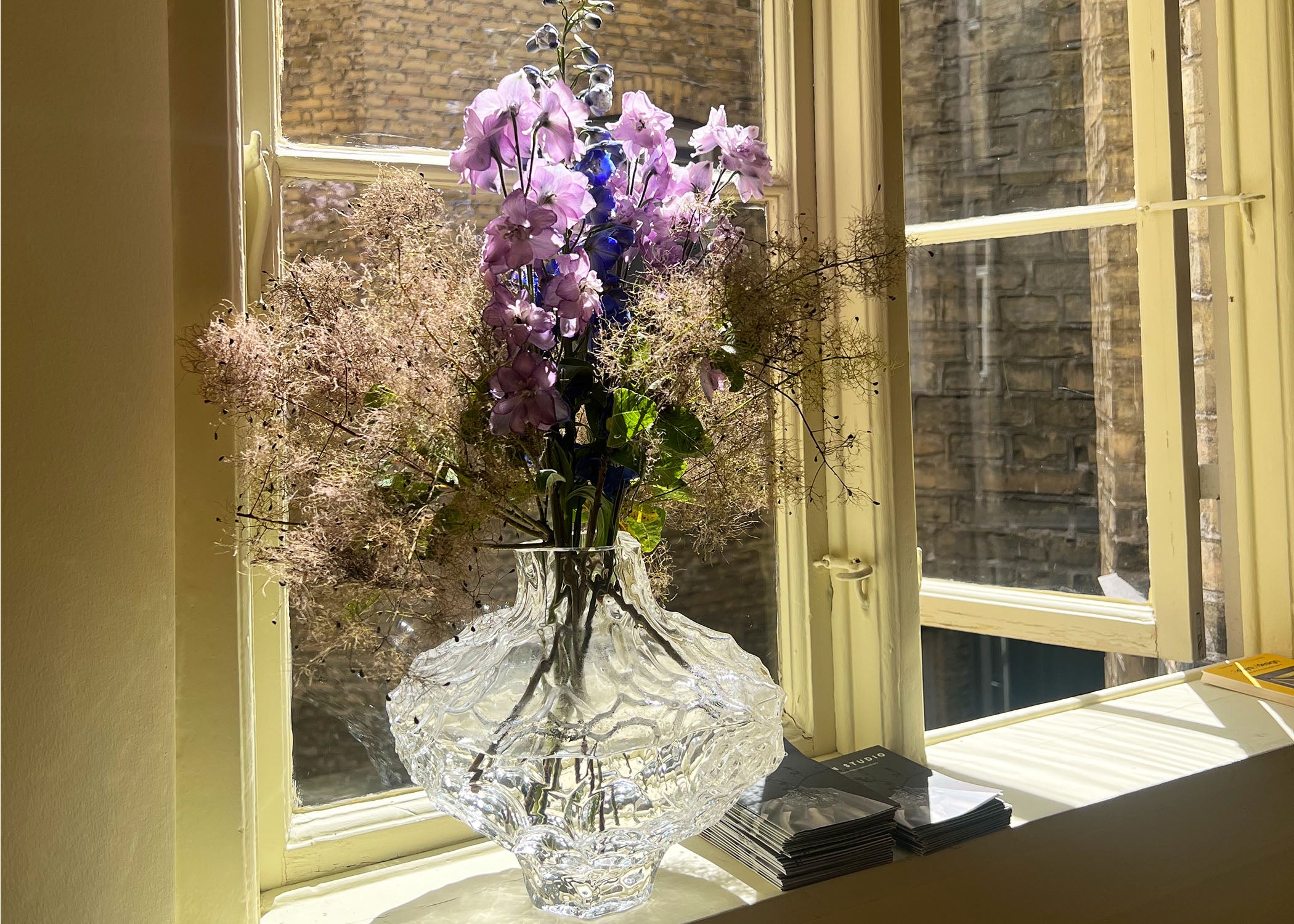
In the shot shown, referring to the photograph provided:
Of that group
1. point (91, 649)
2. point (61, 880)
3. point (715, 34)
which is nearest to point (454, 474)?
point (91, 649)

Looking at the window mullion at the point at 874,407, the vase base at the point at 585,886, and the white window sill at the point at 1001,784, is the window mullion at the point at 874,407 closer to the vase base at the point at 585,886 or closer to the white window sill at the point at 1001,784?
the white window sill at the point at 1001,784

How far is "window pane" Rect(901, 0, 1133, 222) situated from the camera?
173 centimetres

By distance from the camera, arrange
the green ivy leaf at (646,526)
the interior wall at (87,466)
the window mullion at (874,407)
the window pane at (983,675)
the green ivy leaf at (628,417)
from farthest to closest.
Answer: the window pane at (983,675) < the window mullion at (874,407) < the green ivy leaf at (646,526) < the green ivy leaf at (628,417) < the interior wall at (87,466)

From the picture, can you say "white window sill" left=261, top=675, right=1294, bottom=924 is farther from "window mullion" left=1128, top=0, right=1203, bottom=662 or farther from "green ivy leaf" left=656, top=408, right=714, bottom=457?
"green ivy leaf" left=656, top=408, right=714, bottom=457

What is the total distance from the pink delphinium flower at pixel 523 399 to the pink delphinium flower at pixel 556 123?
0.56ft

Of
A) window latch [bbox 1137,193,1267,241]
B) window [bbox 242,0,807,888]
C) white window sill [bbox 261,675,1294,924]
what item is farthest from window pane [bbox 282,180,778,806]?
window latch [bbox 1137,193,1267,241]

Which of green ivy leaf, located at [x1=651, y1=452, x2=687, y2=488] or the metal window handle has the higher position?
green ivy leaf, located at [x1=651, y1=452, x2=687, y2=488]

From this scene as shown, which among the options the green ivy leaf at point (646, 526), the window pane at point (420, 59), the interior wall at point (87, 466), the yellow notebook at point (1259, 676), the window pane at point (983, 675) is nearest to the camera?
the interior wall at point (87, 466)

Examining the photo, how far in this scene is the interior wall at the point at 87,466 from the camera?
775mm

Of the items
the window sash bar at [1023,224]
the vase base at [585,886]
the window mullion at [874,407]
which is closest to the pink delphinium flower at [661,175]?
the window mullion at [874,407]

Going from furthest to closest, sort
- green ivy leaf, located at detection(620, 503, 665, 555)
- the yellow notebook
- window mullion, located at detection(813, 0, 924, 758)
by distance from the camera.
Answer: the yellow notebook → window mullion, located at detection(813, 0, 924, 758) → green ivy leaf, located at detection(620, 503, 665, 555)

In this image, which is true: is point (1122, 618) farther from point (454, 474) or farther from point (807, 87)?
point (454, 474)

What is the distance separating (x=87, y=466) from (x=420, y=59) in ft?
2.06

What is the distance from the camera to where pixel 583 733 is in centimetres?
88
